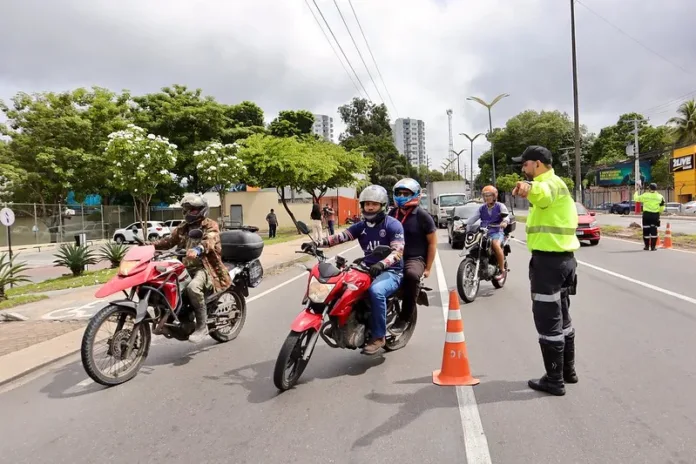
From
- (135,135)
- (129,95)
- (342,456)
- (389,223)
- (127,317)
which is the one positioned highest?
(129,95)

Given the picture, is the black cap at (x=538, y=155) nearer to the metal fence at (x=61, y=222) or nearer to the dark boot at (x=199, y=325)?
the dark boot at (x=199, y=325)

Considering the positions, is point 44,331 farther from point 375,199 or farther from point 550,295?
point 550,295

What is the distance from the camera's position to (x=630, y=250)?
1542 cm

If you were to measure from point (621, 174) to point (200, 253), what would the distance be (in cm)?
7062

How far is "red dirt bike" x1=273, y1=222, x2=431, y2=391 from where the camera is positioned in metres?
4.33

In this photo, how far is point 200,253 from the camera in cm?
534

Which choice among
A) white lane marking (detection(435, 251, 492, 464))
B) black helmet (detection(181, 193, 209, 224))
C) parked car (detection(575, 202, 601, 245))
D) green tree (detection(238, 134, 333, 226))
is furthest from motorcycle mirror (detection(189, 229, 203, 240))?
green tree (detection(238, 134, 333, 226))

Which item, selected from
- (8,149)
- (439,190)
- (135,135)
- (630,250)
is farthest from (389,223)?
(8,149)

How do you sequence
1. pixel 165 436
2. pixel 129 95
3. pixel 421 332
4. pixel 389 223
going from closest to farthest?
pixel 165 436 → pixel 389 223 → pixel 421 332 → pixel 129 95

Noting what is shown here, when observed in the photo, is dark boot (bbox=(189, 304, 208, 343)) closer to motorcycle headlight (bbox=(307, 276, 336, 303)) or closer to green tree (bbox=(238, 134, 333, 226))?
motorcycle headlight (bbox=(307, 276, 336, 303))

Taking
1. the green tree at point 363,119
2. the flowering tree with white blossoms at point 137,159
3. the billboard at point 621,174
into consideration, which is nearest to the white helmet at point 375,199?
the flowering tree with white blossoms at point 137,159

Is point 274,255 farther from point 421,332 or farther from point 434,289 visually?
point 421,332

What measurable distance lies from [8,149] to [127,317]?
3639cm

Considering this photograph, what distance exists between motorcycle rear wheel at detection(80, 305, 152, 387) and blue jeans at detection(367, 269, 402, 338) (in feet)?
7.02
